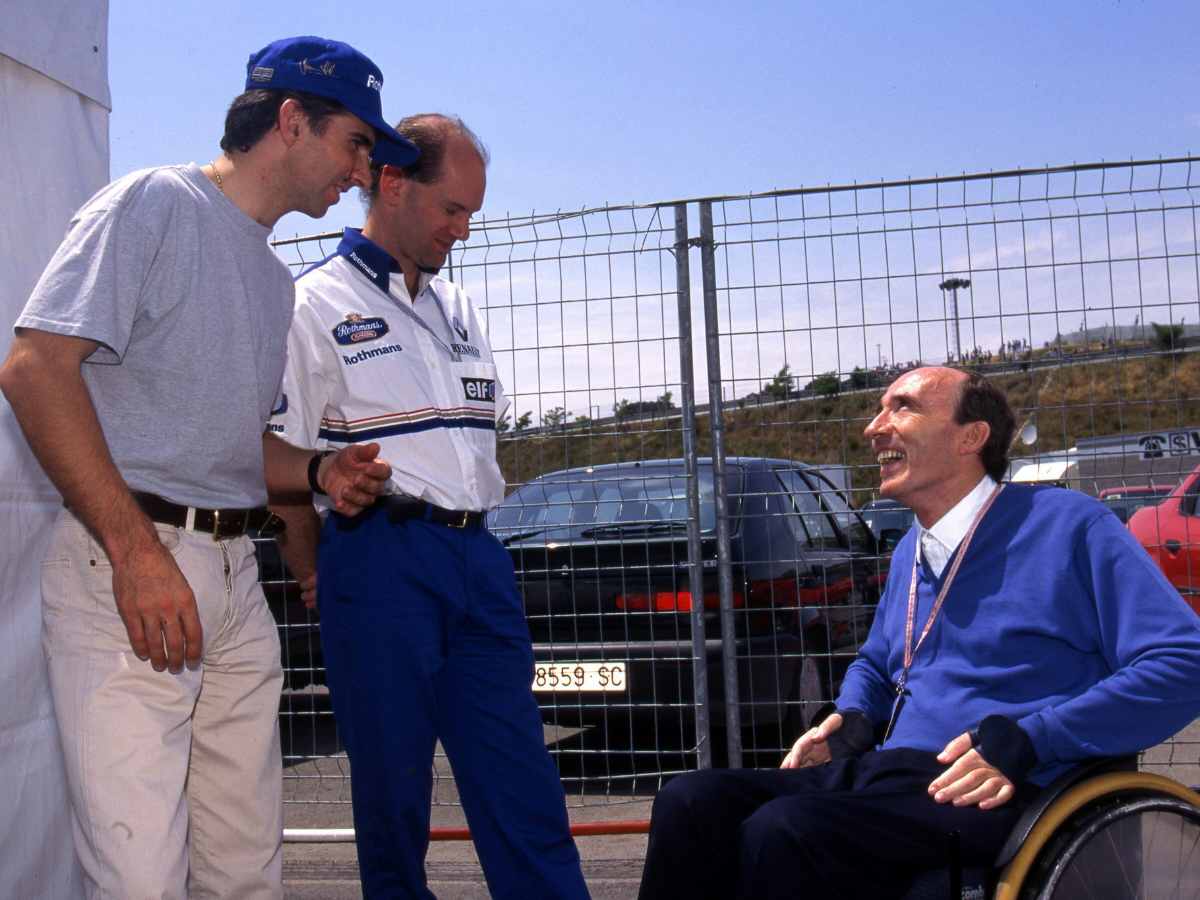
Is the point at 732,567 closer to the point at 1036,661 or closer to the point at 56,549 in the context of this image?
the point at 1036,661

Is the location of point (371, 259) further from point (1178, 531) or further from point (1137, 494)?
point (1178, 531)

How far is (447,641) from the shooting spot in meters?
2.91

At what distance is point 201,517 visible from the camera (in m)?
2.46

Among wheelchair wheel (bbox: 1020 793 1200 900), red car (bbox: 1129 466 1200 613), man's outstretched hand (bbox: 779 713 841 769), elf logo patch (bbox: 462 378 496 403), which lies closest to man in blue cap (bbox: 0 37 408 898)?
elf logo patch (bbox: 462 378 496 403)

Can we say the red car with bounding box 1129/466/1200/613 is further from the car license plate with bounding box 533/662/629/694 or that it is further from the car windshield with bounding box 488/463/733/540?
the car license plate with bounding box 533/662/629/694

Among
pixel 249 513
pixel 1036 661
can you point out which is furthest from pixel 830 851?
pixel 249 513

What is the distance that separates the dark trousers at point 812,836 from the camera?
239cm

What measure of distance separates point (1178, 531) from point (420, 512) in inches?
124

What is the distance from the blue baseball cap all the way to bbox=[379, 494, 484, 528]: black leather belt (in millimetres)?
799

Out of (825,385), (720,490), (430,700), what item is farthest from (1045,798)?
(720,490)

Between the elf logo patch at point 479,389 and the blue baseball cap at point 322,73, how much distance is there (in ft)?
2.12

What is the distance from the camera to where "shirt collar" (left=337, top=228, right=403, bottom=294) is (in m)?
3.03

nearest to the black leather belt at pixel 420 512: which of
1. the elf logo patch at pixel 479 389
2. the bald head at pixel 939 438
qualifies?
the elf logo patch at pixel 479 389

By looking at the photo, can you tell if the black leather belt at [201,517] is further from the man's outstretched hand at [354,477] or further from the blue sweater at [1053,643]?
the blue sweater at [1053,643]
